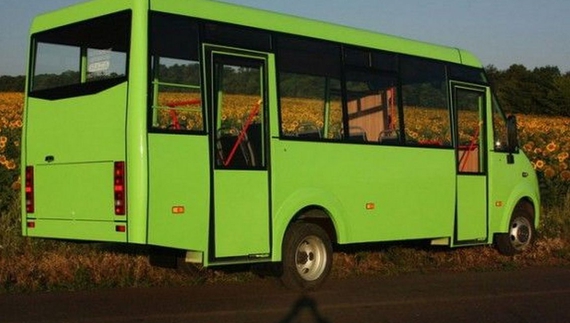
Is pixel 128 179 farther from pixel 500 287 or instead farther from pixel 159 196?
pixel 500 287

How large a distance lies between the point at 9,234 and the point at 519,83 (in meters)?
55.9

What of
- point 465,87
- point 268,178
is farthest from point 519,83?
point 268,178

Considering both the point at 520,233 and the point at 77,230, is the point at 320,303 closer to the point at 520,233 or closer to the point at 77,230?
the point at 77,230

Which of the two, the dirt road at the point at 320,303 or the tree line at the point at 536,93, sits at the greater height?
the tree line at the point at 536,93

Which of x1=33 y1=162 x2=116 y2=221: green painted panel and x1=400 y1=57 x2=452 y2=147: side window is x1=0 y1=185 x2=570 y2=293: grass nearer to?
x1=33 y1=162 x2=116 y2=221: green painted panel

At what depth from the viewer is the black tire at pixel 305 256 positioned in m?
10.3

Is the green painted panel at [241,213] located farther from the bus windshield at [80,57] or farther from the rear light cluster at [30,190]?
the rear light cluster at [30,190]

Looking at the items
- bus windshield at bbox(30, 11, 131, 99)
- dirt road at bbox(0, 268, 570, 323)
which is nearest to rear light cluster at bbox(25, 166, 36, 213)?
bus windshield at bbox(30, 11, 131, 99)

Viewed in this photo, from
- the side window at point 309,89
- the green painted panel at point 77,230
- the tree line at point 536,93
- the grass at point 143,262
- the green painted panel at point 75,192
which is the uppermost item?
the tree line at point 536,93

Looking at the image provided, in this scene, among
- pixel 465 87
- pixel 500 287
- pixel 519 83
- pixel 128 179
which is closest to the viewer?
pixel 128 179

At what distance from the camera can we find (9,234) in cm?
1245

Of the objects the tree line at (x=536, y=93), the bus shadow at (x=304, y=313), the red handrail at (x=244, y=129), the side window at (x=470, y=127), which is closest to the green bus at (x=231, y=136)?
the red handrail at (x=244, y=129)

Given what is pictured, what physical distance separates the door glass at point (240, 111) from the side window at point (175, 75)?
360 mm

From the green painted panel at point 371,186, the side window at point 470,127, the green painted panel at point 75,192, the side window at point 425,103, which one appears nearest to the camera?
the green painted panel at point 75,192
